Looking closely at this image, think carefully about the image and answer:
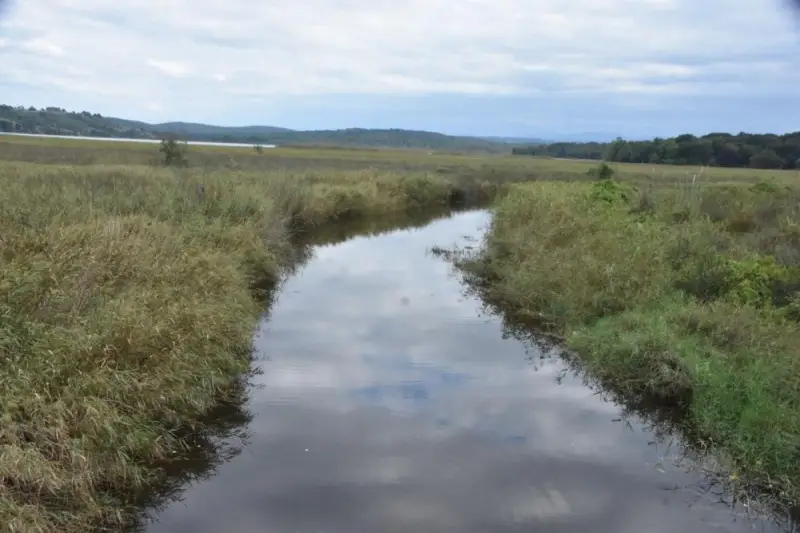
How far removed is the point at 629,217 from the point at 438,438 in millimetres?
10550

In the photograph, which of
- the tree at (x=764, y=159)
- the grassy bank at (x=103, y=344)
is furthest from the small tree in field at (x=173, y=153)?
the tree at (x=764, y=159)

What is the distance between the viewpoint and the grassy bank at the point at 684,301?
24.2 ft

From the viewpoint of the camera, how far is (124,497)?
6145 mm

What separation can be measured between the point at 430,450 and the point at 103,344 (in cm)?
369

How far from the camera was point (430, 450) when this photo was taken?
756cm

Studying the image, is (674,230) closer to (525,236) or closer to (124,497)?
(525,236)

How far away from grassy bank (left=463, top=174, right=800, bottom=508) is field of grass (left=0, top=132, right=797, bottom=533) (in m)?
0.05

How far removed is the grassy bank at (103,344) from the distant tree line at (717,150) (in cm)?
4578

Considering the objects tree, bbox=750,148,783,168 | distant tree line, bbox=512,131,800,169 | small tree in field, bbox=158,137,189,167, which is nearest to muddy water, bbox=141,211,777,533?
small tree in field, bbox=158,137,189,167

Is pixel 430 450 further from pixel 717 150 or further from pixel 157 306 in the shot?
pixel 717 150

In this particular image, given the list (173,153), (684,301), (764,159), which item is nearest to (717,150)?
(764,159)

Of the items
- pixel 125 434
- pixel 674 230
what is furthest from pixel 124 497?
pixel 674 230

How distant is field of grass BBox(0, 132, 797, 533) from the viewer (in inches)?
229

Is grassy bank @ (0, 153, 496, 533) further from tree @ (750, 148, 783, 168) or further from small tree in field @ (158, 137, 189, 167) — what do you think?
tree @ (750, 148, 783, 168)
